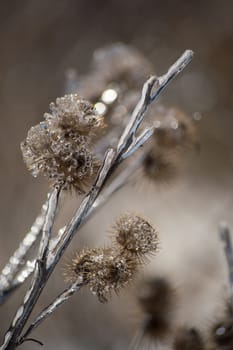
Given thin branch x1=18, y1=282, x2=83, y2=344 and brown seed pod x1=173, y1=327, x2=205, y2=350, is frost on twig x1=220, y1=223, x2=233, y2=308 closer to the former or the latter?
brown seed pod x1=173, y1=327, x2=205, y2=350

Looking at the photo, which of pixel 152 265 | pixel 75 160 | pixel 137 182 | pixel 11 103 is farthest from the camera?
pixel 11 103

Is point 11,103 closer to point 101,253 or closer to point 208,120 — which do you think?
point 208,120

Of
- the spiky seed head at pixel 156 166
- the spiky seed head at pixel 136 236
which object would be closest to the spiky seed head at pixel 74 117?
the spiky seed head at pixel 136 236

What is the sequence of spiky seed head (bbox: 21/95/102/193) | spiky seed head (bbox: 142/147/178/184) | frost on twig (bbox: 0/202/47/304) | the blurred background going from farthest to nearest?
the blurred background < spiky seed head (bbox: 142/147/178/184) < frost on twig (bbox: 0/202/47/304) < spiky seed head (bbox: 21/95/102/193)

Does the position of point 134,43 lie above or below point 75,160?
above

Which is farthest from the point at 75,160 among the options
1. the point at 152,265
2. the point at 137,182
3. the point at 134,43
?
the point at 134,43

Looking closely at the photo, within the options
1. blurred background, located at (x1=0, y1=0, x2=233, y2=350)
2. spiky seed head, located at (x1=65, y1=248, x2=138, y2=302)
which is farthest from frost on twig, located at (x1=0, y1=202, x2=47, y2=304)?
blurred background, located at (x1=0, y1=0, x2=233, y2=350)
